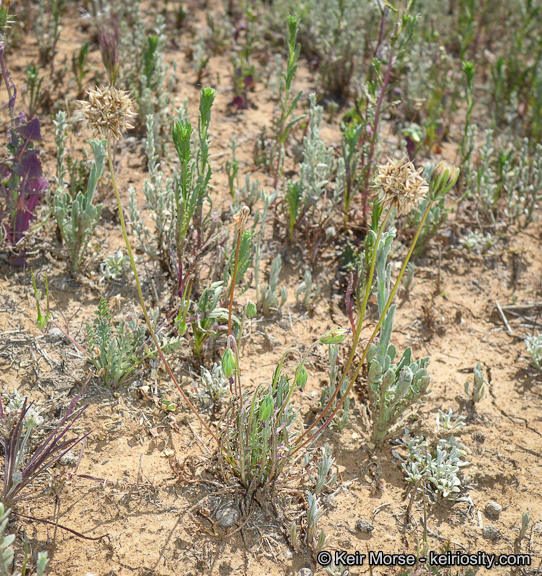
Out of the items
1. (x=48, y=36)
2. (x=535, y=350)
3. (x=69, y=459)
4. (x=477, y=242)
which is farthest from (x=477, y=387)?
(x=48, y=36)

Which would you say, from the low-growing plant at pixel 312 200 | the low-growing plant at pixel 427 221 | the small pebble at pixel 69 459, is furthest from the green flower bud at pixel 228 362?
the low-growing plant at pixel 427 221

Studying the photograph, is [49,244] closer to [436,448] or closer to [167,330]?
[167,330]

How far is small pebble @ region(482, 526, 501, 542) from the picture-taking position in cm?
242

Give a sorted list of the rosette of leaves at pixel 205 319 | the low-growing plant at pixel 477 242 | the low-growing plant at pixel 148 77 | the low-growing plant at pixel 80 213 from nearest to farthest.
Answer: the rosette of leaves at pixel 205 319, the low-growing plant at pixel 80 213, the low-growing plant at pixel 477 242, the low-growing plant at pixel 148 77

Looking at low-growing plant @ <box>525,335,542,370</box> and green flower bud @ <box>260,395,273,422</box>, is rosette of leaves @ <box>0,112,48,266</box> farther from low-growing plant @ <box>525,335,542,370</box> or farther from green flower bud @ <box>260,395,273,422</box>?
low-growing plant @ <box>525,335,542,370</box>

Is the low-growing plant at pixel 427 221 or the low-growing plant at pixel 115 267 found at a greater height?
the low-growing plant at pixel 427 221

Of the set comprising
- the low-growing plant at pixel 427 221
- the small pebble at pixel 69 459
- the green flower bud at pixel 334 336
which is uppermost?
the green flower bud at pixel 334 336

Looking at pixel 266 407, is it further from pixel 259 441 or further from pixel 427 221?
pixel 427 221

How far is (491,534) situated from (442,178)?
1.60 metres

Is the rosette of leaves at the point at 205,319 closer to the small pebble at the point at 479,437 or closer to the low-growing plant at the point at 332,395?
the low-growing plant at the point at 332,395

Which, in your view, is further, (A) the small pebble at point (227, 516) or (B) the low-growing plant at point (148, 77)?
(B) the low-growing plant at point (148, 77)

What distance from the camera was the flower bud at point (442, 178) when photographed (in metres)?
1.82

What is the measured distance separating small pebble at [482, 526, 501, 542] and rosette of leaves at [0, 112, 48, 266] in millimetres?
2696

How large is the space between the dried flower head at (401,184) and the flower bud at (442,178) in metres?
0.03
